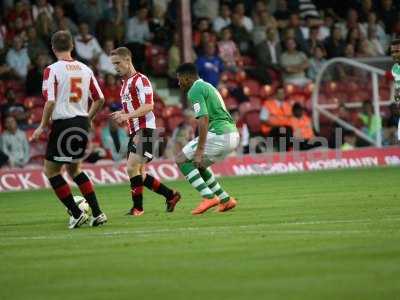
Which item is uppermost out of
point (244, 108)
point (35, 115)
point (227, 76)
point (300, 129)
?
point (227, 76)

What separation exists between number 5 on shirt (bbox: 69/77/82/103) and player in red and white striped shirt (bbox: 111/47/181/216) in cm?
173

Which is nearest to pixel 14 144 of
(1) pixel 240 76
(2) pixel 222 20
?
(1) pixel 240 76

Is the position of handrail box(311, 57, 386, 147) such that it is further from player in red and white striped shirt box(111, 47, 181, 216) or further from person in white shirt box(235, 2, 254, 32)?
player in red and white striped shirt box(111, 47, 181, 216)

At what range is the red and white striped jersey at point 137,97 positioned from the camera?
1450 centimetres

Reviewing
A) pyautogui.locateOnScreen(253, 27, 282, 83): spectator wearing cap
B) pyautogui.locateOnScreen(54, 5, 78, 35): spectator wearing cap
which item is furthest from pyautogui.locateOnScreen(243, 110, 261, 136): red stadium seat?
pyautogui.locateOnScreen(54, 5, 78, 35): spectator wearing cap

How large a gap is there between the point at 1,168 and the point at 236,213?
31.4 feet

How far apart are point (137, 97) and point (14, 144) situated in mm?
8734

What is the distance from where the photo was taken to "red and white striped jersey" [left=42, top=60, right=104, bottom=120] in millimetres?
12547

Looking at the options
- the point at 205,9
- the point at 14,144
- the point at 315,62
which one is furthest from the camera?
the point at 315,62

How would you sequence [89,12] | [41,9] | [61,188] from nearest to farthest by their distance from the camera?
[61,188] → [41,9] → [89,12]

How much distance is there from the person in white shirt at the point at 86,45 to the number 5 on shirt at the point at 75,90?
39.9 ft

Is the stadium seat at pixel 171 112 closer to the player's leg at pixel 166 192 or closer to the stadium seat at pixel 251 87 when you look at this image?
the stadium seat at pixel 251 87

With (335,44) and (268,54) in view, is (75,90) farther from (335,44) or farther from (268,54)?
(335,44)

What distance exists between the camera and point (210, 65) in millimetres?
25703
